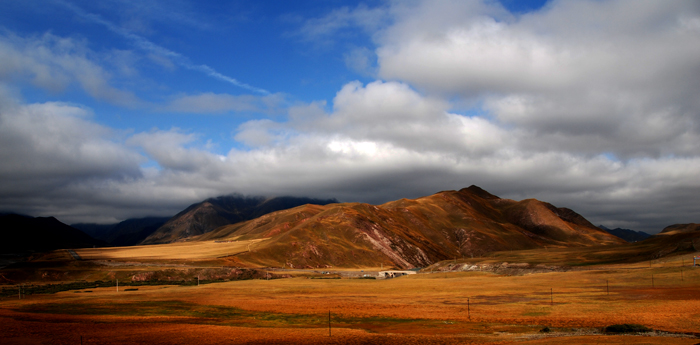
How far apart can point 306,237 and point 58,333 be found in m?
156

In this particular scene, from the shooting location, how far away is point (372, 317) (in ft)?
171

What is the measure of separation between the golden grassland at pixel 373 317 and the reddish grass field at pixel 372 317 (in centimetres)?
10

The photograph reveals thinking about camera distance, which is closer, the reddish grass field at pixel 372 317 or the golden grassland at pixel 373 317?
the reddish grass field at pixel 372 317

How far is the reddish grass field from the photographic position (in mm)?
38344

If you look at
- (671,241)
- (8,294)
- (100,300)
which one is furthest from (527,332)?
(671,241)

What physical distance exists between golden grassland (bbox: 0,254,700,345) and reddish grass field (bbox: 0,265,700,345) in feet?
0.34

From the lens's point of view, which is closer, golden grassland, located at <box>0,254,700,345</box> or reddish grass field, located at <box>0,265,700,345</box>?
reddish grass field, located at <box>0,265,700,345</box>

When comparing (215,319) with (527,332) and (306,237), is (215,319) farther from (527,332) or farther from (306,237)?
(306,237)

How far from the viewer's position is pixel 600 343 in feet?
108

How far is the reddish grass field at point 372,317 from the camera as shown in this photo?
1510 inches

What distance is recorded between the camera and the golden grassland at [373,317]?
126ft

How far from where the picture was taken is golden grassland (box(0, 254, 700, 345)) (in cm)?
3850

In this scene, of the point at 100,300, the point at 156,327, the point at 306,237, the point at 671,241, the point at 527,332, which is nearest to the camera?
the point at 527,332

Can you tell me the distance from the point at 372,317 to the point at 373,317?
0.50 ft
